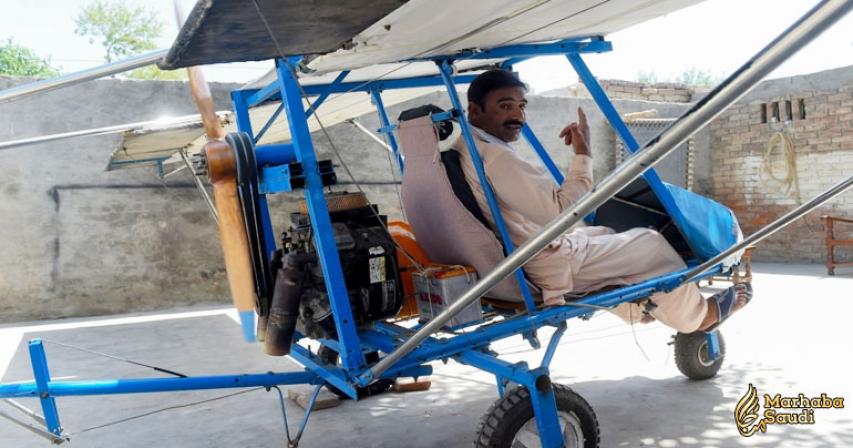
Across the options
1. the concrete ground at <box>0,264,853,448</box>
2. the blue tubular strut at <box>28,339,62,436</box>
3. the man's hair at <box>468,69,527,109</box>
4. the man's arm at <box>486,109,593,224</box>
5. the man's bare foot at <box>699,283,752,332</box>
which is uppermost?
the man's hair at <box>468,69,527,109</box>

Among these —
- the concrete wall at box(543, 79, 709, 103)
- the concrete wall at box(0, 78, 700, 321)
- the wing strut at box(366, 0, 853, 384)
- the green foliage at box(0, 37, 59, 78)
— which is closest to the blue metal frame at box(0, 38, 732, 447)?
the wing strut at box(366, 0, 853, 384)

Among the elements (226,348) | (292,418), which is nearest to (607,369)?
(292,418)

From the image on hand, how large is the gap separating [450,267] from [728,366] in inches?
112

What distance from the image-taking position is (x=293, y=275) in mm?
2740

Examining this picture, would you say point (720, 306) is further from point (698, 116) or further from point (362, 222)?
point (698, 116)

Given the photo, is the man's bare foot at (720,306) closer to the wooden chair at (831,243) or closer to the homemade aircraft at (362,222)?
the homemade aircraft at (362,222)

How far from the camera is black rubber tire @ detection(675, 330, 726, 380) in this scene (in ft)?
14.4

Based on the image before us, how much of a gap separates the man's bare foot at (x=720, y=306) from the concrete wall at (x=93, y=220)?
674 cm

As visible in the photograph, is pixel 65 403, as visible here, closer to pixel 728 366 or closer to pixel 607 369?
pixel 607 369

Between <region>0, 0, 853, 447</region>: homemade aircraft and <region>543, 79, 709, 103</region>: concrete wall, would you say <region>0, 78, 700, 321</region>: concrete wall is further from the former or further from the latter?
<region>543, 79, 709, 103</region>: concrete wall

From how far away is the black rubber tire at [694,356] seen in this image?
4.38m

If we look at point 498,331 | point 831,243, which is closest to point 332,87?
point 498,331

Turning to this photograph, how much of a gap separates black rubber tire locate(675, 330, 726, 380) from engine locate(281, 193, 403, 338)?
2256 mm

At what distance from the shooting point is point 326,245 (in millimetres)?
2705
